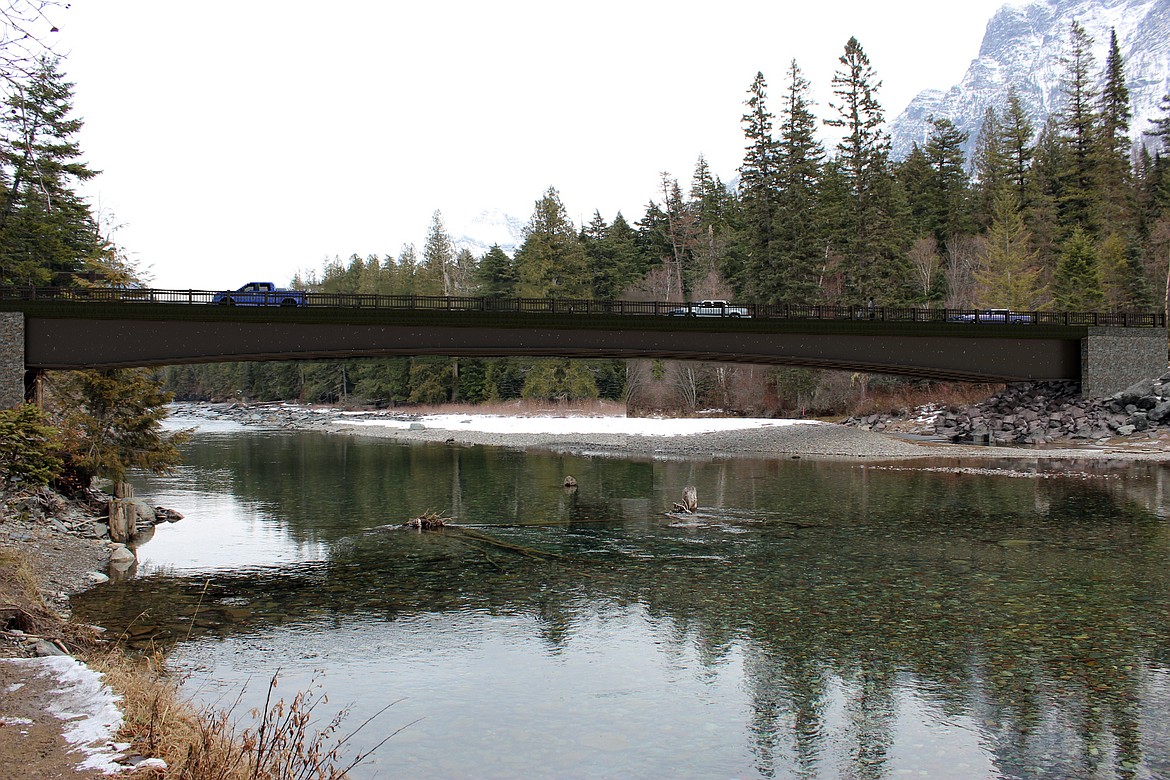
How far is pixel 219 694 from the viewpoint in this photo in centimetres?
1247

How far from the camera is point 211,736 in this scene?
7.60m

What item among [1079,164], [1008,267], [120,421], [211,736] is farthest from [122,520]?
[1079,164]

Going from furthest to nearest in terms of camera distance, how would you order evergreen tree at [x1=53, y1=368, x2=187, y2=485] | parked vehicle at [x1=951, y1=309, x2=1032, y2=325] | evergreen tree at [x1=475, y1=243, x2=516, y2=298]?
evergreen tree at [x1=475, y1=243, x2=516, y2=298]
parked vehicle at [x1=951, y1=309, x2=1032, y2=325]
evergreen tree at [x1=53, y1=368, x2=187, y2=485]

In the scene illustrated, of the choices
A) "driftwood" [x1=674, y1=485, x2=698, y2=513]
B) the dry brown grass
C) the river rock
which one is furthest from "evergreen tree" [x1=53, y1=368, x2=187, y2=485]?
the river rock

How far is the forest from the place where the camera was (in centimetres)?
7356

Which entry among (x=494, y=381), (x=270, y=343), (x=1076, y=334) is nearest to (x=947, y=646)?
(x=270, y=343)

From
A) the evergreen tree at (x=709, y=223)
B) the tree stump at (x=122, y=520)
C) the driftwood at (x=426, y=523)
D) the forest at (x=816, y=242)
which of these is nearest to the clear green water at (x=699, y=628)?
the driftwood at (x=426, y=523)

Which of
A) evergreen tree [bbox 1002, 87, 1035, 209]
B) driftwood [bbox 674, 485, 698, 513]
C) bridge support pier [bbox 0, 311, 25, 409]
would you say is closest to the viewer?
driftwood [bbox 674, 485, 698, 513]

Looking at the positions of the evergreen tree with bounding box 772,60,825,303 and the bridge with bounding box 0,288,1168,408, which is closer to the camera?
the bridge with bounding box 0,288,1168,408

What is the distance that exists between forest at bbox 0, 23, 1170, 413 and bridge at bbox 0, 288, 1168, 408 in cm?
1774

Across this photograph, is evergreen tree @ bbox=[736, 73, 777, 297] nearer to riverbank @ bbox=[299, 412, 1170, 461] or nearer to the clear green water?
riverbank @ bbox=[299, 412, 1170, 461]

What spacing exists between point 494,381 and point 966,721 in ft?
311

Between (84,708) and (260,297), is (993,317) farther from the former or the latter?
(84,708)

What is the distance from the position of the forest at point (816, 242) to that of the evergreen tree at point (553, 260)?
241mm
